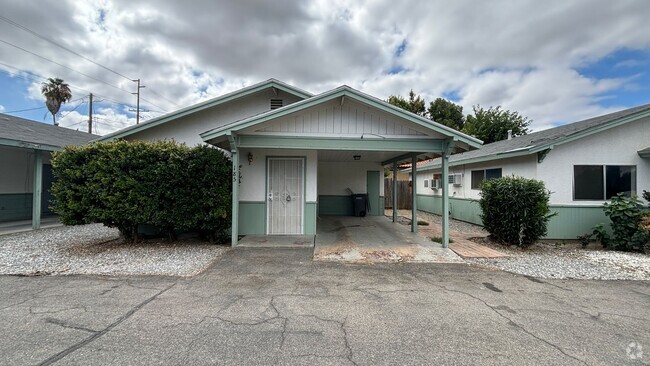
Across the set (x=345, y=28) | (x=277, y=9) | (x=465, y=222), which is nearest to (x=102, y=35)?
(x=277, y=9)

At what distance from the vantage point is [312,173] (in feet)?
27.2

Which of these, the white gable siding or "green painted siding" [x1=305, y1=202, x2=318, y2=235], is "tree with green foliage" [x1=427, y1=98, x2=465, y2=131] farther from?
"green painted siding" [x1=305, y1=202, x2=318, y2=235]

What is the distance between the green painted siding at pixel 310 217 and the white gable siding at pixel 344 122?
2403 millimetres

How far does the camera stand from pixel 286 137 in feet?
22.6

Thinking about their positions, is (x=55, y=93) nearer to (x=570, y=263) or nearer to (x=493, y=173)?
(x=493, y=173)

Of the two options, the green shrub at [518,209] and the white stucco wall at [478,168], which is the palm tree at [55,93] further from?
the green shrub at [518,209]

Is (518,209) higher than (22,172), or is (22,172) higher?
(22,172)

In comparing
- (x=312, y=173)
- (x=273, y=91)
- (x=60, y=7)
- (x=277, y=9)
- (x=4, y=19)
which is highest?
(x=4, y=19)

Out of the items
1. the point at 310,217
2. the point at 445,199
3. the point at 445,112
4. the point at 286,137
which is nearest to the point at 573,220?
the point at 445,199

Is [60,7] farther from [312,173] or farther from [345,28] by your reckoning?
[312,173]

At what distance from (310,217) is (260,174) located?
2040 millimetres

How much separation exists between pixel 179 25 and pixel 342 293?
11.4 metres

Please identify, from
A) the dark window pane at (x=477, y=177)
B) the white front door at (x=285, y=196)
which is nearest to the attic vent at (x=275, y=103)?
the white front door at (x=285, y=196)

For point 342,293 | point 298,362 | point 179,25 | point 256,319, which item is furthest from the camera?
point 179,25
